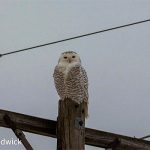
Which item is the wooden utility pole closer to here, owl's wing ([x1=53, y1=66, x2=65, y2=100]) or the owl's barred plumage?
the owl's barred plumage

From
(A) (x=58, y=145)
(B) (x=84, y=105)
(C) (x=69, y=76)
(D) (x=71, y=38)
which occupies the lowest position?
(A) (x=58, y=145)

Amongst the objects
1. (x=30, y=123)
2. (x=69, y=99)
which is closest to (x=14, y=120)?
(x=30, y=123)

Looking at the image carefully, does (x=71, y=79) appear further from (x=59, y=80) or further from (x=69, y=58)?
(x=69, y=58)

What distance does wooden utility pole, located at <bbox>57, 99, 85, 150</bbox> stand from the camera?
2432mm

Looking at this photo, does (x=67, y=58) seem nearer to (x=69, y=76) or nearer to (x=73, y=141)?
(x=69, y=76)

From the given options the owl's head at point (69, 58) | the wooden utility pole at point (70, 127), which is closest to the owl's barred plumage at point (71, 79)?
the owl's head at point (69, 58)

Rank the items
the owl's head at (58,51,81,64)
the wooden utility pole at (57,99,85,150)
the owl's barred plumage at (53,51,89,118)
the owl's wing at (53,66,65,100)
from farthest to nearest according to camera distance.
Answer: the owl's head at (58,51,81,64) < the owl's wing at (53,66,65,100) < the owl's barred plumage at (53,51,89,118) < the wooden utility pole at (57,99,85,150)

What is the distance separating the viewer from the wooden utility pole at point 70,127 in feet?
7.98

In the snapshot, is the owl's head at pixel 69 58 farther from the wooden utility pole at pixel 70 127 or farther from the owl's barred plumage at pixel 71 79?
the wooden utility pole at pixel 70 127

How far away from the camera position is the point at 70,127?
2.45 m

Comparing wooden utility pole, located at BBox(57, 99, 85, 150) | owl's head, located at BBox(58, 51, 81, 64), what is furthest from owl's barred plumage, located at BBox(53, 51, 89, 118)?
wooden utility pole, located at BBox(57, 99, 85, 150)

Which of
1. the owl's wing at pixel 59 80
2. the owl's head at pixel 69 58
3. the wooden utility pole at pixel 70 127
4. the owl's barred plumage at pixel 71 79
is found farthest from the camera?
the owl's head at pixel 69 58

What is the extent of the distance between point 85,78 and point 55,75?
6.6 inches

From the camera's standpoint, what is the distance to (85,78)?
293 cm
